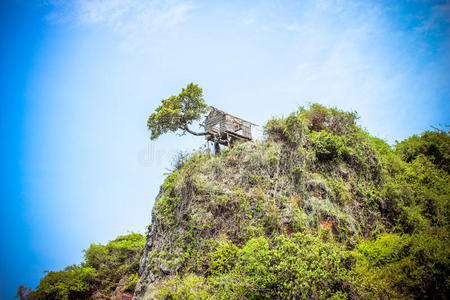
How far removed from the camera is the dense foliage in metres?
10.5

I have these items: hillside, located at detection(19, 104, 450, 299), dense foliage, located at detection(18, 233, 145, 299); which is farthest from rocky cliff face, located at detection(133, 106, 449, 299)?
dense foliage, located at detection(18, 233, 145, 299)

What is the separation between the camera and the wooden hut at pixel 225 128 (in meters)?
14.4

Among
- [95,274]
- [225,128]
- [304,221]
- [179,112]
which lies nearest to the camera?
[304,221]

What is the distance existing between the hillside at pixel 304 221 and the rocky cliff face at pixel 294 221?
0.13 ft

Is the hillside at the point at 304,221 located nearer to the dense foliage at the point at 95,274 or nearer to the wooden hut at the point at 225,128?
the dense foliage at the point at 95,274

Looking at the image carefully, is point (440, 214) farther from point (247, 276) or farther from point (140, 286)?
point (140, 286)

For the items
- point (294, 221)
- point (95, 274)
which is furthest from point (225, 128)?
point (95, 274)

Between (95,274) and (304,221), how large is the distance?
417 inches

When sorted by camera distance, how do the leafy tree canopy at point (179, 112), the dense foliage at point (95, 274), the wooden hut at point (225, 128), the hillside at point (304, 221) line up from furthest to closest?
the wooden hut at point (225, 128) < the leafy tree canopy at point (179, 112) < the dense foliage at point (95, 274) < the hillside at point (304, 221)

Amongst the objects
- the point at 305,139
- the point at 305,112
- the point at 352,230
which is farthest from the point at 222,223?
the point at 305,112

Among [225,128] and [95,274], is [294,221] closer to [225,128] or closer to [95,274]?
[225,128]

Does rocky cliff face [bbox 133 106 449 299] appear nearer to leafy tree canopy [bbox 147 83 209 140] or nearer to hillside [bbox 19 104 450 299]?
hillside [bbox 19 104 450 299]

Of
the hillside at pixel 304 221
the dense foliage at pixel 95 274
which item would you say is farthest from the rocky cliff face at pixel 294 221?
the dense foliage at pixel 95 274

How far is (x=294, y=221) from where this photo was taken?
8.09 meters
